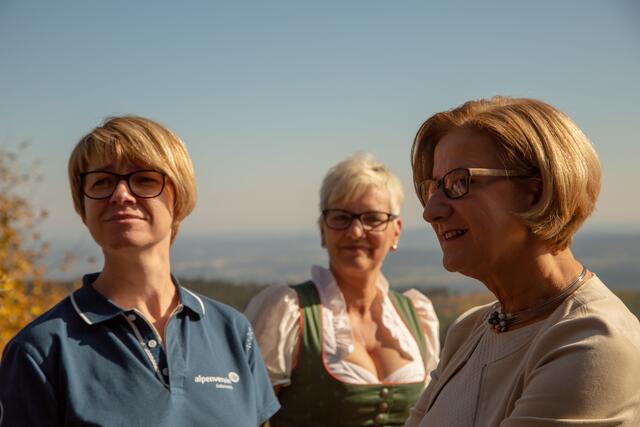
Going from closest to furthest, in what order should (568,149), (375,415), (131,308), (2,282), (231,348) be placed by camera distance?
(568,149)
(131,308)
(231,348)
(2,282)
(375,415)

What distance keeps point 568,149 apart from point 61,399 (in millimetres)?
1473

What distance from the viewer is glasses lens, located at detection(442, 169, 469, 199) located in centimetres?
181

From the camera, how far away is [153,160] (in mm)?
2357

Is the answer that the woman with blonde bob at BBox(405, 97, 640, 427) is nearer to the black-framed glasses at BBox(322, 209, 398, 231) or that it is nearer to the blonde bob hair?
the blonde bob hair

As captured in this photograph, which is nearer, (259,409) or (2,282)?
(259,409)

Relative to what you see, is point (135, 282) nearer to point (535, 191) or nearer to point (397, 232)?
point (535, 191)

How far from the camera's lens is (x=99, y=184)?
93.4 inches

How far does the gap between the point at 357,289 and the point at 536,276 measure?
6.20 feet

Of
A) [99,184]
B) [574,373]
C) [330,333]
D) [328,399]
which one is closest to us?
[574,373]

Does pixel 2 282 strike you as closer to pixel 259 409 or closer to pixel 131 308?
pixel 131 308

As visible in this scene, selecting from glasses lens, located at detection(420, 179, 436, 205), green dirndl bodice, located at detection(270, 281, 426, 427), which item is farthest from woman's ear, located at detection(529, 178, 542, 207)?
green dirndl bodice, located at detection(270, 281, 426, 427)

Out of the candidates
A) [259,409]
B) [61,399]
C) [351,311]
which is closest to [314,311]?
[351,311]

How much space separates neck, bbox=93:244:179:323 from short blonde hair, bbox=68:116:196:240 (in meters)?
0.21

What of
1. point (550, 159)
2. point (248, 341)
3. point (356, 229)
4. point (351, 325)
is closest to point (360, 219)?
point (356, 229)
